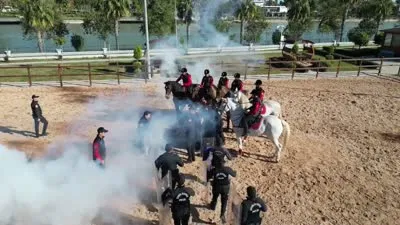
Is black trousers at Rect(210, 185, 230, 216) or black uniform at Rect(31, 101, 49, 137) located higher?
black uniform at Rect(31, 101, 49, 137)

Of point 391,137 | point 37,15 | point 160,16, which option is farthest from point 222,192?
point 37,15

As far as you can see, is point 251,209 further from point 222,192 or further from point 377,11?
point 377,11

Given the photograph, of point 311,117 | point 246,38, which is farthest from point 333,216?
point 246,38

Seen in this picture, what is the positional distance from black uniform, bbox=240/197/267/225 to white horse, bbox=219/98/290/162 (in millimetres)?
3925

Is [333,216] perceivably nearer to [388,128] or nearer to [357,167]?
[357,167]

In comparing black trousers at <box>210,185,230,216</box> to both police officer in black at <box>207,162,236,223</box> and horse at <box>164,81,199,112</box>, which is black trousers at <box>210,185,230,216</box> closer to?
police officer in black at <box>207,162,236,223</box>

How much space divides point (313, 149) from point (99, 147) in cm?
635

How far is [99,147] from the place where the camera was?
750 centimetres

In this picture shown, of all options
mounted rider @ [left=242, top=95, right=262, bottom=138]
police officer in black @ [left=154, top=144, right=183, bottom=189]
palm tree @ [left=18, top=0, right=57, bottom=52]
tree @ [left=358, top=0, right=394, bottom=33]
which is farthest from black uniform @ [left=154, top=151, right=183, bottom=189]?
tree @ [left=358, top=0, right=394, bottom=33]

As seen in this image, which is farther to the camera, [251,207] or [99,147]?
[99,147]

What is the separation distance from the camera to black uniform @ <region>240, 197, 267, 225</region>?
564 centimetres

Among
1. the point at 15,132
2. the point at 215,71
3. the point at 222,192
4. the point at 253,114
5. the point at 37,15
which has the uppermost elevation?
the point at 37,15

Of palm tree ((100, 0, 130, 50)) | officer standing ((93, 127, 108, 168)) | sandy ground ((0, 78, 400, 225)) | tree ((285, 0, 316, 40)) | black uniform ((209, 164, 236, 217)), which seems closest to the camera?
black uniform ((209, 164, 236, 217))

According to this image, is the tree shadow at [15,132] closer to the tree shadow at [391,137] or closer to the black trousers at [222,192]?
the black trousers at [222,192]
